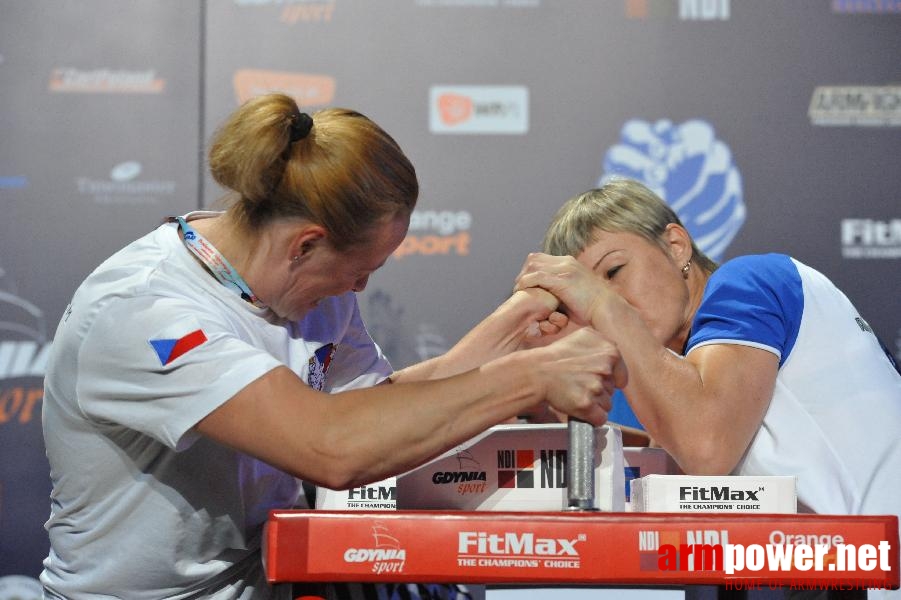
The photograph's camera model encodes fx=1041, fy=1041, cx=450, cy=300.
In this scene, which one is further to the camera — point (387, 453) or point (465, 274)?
point (465, 274)

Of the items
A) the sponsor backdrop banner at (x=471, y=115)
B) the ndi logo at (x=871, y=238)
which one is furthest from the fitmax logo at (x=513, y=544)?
the ndi logo at (x=871, y=238)

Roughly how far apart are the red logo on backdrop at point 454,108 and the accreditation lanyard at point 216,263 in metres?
2.07

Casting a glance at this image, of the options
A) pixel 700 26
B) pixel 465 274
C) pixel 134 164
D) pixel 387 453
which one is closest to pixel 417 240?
pixel 465 274

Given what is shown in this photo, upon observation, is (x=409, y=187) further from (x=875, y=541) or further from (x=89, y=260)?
(x=89, y=260)

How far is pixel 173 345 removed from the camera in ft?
4.12

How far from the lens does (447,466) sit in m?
1.39

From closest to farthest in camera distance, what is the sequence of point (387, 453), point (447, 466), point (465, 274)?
point (387, 453) < point (447, 466) < point (465, 274)

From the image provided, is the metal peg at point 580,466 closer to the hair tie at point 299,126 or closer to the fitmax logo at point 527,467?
the fitmax logo at point 527,467

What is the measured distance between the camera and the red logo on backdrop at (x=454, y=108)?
11.4 ft

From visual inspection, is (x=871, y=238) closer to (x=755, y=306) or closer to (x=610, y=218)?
(x=610, y=218)

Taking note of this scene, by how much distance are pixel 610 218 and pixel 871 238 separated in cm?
177

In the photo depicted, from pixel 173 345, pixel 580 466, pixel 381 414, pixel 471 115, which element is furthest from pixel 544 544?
pixel 471 115

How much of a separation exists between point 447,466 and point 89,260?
240 cm

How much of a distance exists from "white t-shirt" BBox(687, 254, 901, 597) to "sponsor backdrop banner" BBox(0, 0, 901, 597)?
69.2 inches
